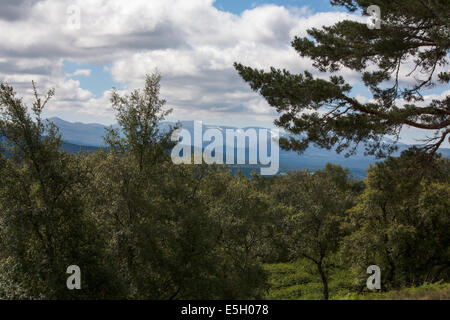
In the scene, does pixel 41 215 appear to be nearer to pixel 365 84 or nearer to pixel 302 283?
pixel 365 84

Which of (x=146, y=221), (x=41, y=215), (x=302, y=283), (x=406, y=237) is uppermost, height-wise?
(x=41, y=215)

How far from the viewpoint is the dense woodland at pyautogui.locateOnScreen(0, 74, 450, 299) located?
15.8 meters

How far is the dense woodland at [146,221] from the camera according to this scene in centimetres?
A: 1575

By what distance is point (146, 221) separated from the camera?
19109 mm

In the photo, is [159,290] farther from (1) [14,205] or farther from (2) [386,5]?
(2) [386,5]

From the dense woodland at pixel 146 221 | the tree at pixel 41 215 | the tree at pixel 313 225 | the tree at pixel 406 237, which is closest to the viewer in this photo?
the tree at pixel 41 215

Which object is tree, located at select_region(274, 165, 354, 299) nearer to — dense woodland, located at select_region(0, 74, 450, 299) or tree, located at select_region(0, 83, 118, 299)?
dense woodland, located at select_region(0, 74, 450, 299)

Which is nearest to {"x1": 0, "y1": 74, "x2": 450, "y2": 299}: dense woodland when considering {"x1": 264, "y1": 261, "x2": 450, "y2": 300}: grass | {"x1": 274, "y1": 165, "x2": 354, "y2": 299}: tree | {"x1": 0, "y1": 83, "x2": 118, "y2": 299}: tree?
{"x1": 0, "y1": 83, "x2": 118, "y2": 299}: tree

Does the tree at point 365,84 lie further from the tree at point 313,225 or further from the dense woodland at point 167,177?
the tree at point 313,225

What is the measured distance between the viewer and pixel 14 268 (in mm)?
15148

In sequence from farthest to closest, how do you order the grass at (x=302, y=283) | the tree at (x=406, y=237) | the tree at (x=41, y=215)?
the grass at (x=302, y=283)
the tree at (x=406, y=237)
the tree at (x=41, y=215)

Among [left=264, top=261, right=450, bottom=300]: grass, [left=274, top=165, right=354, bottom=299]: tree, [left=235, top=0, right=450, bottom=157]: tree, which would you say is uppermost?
[left=235, top=0, right=450, bottom=157]: tree

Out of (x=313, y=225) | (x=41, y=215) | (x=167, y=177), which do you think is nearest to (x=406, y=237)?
(x=313, y=225)

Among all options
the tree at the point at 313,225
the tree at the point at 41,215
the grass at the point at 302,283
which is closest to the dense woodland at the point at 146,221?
the tree at the point at 41,215
